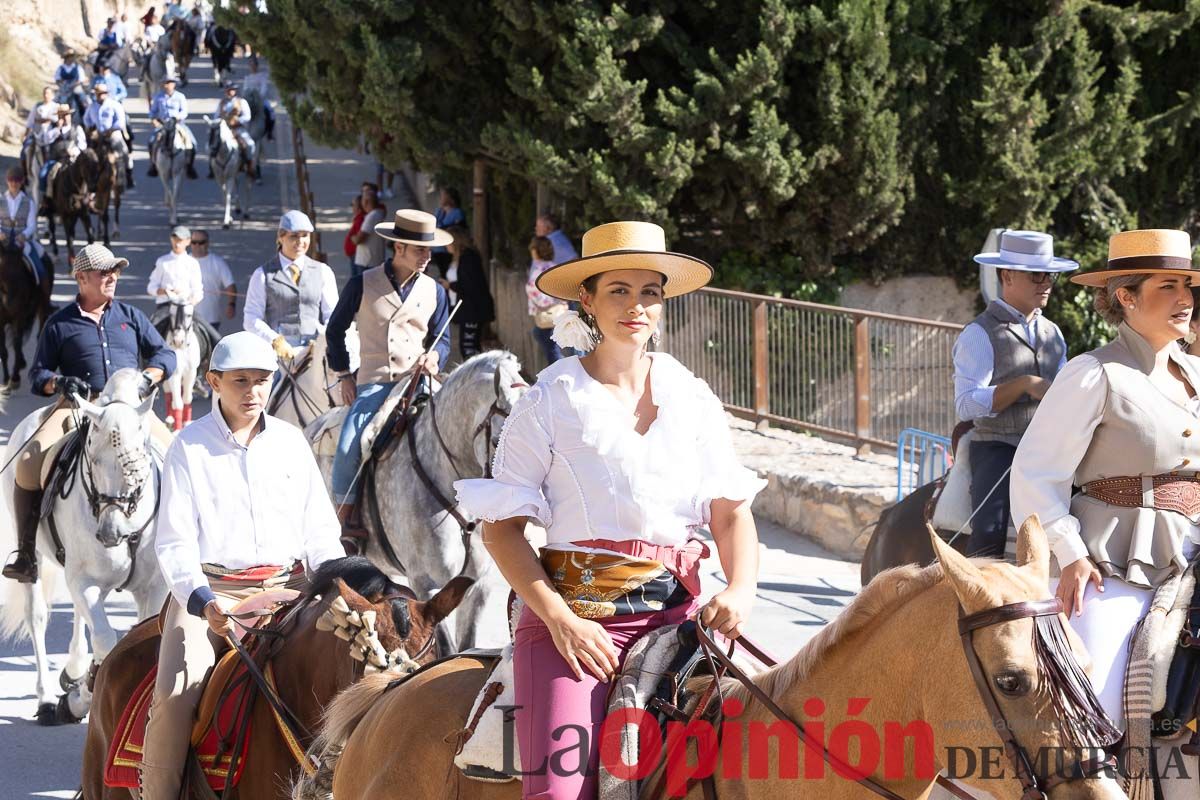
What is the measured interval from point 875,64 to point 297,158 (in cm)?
1540

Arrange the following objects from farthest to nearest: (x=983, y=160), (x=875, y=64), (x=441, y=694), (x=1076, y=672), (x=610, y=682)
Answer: (x=983, y=160) → (x=875, y=64) → (x=441, y=694) → (x=610, y=682) → (x=1076, y=672)

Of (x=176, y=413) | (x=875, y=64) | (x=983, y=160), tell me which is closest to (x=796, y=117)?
(x=875, y=64)

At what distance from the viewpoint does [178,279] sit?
17.6 m

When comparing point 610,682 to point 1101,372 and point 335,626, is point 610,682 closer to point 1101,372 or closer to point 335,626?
point 335,626

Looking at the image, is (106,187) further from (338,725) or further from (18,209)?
(338,725)

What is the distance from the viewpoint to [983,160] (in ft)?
58.2

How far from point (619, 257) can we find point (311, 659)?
2111mm

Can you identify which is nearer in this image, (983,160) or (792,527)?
(792,527)

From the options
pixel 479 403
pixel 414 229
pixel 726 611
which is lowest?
pixel 479 403

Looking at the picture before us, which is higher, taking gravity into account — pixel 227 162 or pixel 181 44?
pixel 181 44

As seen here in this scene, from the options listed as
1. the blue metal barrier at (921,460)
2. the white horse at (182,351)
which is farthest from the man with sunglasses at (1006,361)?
the white horse at (182,351)

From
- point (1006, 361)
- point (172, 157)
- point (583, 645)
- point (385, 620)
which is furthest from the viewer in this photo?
point (172, 157)

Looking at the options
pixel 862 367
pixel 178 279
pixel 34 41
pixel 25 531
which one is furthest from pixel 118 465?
pixel 34 41

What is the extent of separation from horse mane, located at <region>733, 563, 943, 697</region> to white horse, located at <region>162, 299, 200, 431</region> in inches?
547
